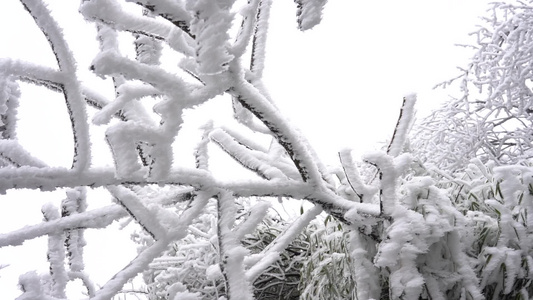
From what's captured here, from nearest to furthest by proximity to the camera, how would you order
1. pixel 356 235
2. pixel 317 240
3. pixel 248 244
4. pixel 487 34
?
pixel 356 235 → pixel 317 240 → pixel 248 244 → pixel 487 34

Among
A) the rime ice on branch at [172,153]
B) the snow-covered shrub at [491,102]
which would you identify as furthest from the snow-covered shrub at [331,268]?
the snow-covered shrub at [491,102]

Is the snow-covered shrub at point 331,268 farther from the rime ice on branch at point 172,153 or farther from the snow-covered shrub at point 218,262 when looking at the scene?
the snow-covered shrub at point 218,262

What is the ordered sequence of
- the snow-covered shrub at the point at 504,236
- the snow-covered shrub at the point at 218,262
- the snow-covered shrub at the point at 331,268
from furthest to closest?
the snow-covered shrub at the point at 218,262 → the snow-covered shrub at the point at 331,268 → the snow-covered shrub at the point at 504,236

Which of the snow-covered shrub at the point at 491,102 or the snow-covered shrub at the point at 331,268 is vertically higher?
the snow-covered shrub at the point at 491,102

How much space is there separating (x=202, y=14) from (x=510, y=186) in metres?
1.06

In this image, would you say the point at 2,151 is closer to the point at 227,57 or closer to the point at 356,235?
the point at 227,57

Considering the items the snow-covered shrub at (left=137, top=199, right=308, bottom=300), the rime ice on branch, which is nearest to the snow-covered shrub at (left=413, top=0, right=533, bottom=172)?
the snow-covered shrub at (left=137, top=199, right=308, bottom=300)

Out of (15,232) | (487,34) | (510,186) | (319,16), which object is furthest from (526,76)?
(15,232)

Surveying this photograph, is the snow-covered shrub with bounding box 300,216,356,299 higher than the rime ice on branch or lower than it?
lower

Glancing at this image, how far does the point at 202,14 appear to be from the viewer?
0.70 meters

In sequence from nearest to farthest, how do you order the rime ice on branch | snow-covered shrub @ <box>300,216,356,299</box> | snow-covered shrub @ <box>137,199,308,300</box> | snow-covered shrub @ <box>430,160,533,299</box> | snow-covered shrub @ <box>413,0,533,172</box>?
the rime ice on branch → snow-covered shrub @ <box>430,160,533,299</box> → snow-covered shrub @ <box>300,216,356,299</box> → snow-covered shrub @ <box>137,199,308,300</box> → snow-covered shrub @ <box>413,0,533,172</box>

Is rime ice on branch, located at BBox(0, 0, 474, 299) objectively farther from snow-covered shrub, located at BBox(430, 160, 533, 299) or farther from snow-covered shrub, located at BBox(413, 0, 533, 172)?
snow-covered shrub, located at BBox(413, 0, 533, 172)

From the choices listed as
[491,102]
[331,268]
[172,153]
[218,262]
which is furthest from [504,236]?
[491,102]

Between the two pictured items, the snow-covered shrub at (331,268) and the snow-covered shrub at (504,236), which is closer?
the snow-covered shrub at (504,236)
